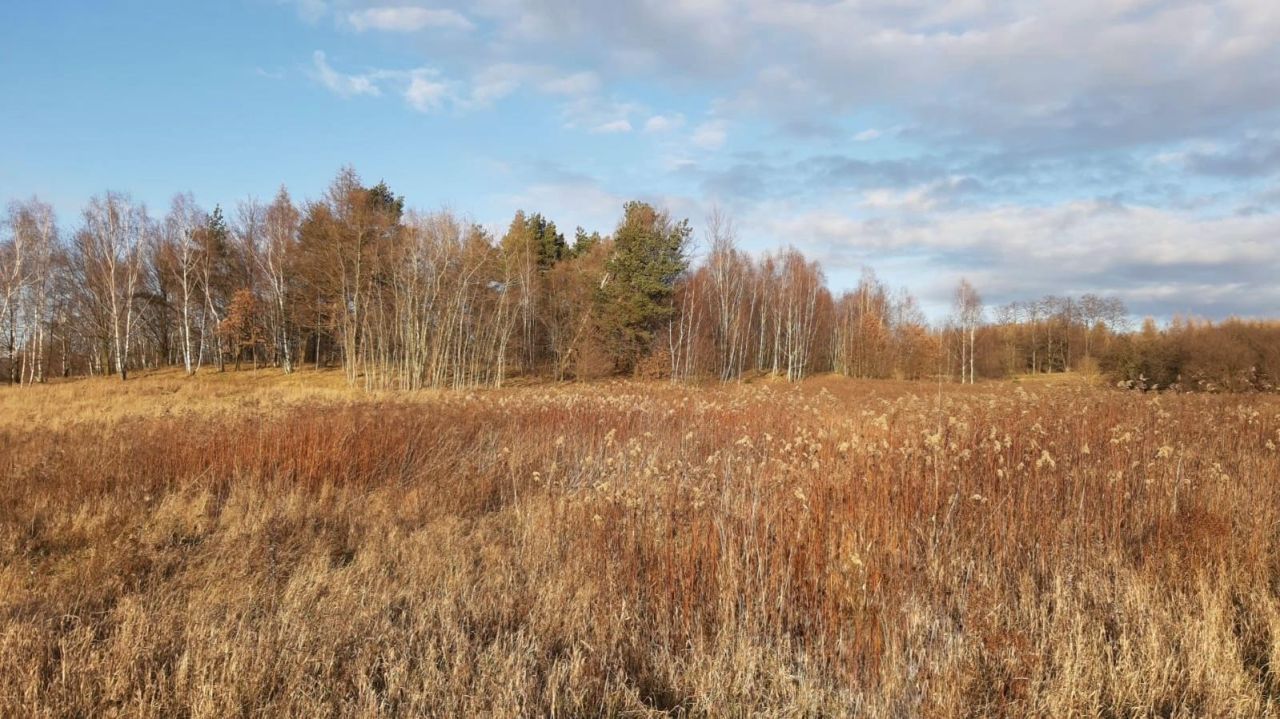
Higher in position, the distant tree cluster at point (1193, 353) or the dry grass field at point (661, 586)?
the distant tree cluster at point (1193, 353)

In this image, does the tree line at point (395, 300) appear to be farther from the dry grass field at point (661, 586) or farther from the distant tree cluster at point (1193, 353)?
the dry grass field at point (661, 586)

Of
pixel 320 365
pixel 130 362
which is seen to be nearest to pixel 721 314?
pixel 320 365

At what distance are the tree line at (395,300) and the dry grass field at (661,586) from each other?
2244 centimetres

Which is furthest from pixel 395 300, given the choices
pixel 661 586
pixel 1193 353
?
pixel 1193 353

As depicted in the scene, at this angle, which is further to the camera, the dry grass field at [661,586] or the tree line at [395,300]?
the tree line at [395,300]

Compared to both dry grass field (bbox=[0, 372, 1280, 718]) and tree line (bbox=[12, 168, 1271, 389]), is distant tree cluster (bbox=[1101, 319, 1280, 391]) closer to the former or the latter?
tree line (bbox=[12, 168, 1271, 389])

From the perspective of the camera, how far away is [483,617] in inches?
149

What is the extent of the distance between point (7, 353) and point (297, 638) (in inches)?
1994

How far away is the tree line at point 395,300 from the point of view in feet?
101

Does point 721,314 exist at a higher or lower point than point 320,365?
higher

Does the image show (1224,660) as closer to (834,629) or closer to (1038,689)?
(1038,689)

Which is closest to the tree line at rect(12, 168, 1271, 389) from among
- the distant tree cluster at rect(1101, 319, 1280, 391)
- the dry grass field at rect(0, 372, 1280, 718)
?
the distant tree cluster at rect(1101, 319, 1280, 391)

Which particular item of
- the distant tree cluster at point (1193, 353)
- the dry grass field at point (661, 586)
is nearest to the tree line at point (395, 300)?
the distant tree cluster at point (1193, 353)

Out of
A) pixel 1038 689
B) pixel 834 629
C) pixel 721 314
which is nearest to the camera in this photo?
pixel 1038 689
